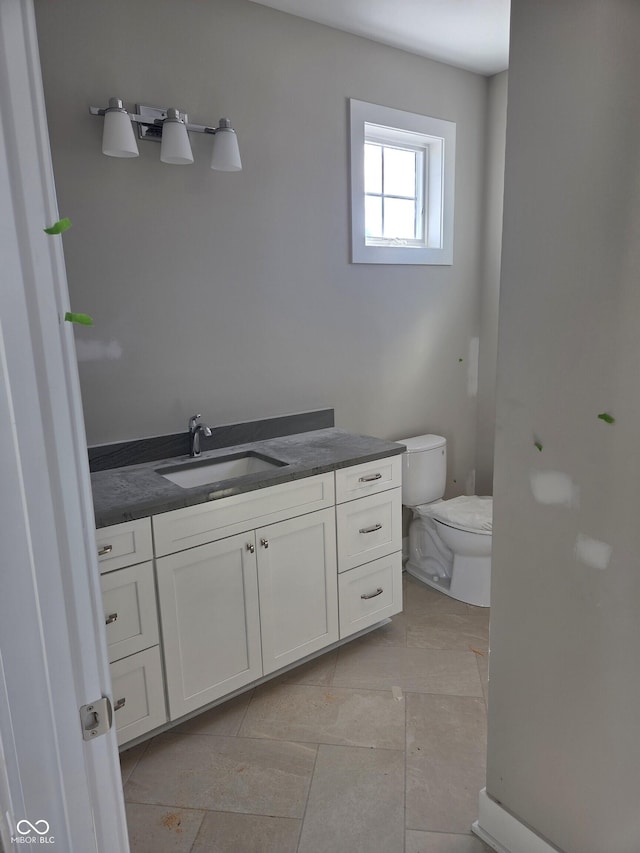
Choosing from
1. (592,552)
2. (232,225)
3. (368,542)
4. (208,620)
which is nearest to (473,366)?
(368,542)

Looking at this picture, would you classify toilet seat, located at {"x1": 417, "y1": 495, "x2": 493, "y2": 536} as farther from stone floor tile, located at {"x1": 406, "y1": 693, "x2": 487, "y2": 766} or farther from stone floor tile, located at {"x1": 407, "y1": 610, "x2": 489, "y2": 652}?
stone floor tile, located at {"x1": 406, "y1": 693, "x2": 487, "y2": 766}

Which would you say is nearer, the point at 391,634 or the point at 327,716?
the point at 327,716

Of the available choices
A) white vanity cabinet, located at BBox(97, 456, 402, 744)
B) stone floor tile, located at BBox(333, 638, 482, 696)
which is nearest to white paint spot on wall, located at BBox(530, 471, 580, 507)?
white vanity cabinet, located at BBox(97, 456, 402, 744)

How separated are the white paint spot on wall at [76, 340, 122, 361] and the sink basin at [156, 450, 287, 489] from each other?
451 millimetres

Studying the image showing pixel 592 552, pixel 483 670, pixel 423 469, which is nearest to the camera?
pixel 592 552

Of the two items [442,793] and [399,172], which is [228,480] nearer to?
[442,793]

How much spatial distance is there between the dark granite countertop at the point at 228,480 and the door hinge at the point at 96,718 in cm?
99

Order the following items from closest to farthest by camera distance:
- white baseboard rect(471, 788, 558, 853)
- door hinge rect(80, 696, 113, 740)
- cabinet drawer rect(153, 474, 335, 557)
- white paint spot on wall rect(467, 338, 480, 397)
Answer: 1. door hinge rect(80, 696, 113, 740)
2. white baseboard rect(471, 788, 558, 853)
3. cabinet drawer rect(153, 474, 335, 557)
4. white paint spot on wall rect(467, 338, 480, 397)

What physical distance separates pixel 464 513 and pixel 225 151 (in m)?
1.90

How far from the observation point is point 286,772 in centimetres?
185

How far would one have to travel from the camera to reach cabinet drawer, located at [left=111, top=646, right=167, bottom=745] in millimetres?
1815

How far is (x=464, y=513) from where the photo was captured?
9.43 ft

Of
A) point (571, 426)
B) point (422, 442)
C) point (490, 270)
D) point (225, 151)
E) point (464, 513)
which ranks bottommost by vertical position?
point (464, 513)

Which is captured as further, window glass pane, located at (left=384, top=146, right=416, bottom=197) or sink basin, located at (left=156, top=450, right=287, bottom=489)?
window glass pane, located at (left=384, top=146, right=416, bottom=197)
